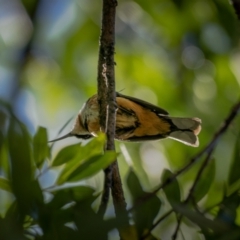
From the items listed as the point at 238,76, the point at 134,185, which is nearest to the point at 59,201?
the point at 134,185

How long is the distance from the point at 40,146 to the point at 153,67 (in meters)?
1.54

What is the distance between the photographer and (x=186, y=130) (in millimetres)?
2848

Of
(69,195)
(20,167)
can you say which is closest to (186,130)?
(69,195)

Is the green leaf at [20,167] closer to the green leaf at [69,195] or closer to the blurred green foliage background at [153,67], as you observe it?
the green leaf at [69,195]

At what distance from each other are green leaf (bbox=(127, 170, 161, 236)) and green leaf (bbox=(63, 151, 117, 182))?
0.24 ft

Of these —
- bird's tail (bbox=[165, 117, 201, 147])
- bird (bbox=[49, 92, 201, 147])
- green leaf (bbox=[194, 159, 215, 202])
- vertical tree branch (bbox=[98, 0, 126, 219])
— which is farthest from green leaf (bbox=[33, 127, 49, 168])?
bird (bbox=[49, 92, 201, 147])

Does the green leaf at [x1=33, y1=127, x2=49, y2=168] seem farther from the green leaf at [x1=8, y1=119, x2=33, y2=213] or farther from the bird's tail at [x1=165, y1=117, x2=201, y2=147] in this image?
the bird's tail at [x1=165, y1=117, x2=201, y2=147]

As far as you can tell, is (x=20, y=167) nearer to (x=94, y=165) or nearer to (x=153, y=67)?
(x=94, y=165)

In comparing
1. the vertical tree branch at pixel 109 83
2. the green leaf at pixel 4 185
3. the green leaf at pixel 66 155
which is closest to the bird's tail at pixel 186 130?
the vertical tree branch at pixel 109 83

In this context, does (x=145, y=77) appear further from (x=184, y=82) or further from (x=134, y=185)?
(x=134, y=185)

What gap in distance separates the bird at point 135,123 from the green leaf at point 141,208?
163cm

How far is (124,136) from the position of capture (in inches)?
121

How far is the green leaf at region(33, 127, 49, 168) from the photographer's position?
4.00 ft

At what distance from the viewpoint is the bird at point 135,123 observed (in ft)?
9.67
